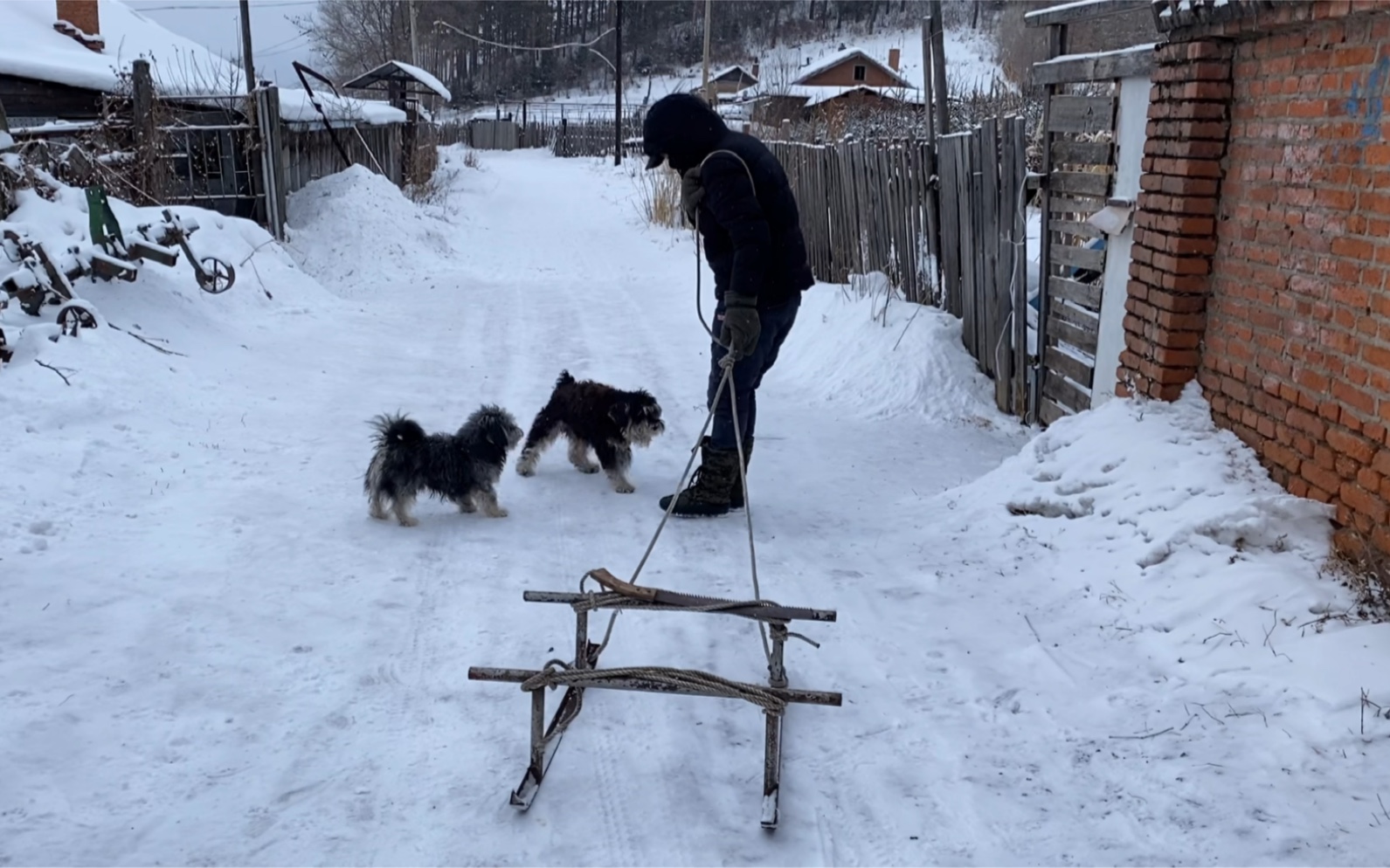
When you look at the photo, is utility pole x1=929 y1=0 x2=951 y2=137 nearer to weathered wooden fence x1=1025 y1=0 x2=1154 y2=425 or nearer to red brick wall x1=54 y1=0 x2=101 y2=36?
weathered wooden fence x1=1025 y1=0 x2=1154 y2=425

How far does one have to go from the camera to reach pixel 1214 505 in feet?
14.7

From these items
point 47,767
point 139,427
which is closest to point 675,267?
point 139,427

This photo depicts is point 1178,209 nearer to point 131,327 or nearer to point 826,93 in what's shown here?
point 131,327

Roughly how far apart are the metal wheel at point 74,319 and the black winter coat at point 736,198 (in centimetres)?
479

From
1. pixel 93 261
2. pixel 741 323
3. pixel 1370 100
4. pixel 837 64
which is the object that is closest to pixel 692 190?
pixel 741 323

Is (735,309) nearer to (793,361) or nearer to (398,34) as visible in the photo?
(793,361)

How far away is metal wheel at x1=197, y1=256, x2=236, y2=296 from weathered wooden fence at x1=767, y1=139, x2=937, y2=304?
6.47 m

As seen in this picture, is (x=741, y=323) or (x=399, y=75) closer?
(x=741, y=323)

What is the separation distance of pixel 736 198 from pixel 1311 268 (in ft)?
8.88

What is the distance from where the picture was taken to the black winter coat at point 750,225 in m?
5.45

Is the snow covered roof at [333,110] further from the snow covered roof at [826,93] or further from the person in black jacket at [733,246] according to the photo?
the snow covered roof at [826,93]

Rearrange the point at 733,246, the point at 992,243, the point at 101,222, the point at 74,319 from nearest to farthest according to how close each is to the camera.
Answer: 1. the point at 733,246
2. the point at 74,319
3. the point at 992,243
4. the point at 101,222

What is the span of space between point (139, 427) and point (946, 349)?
6.12m

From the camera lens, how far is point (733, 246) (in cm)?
561
